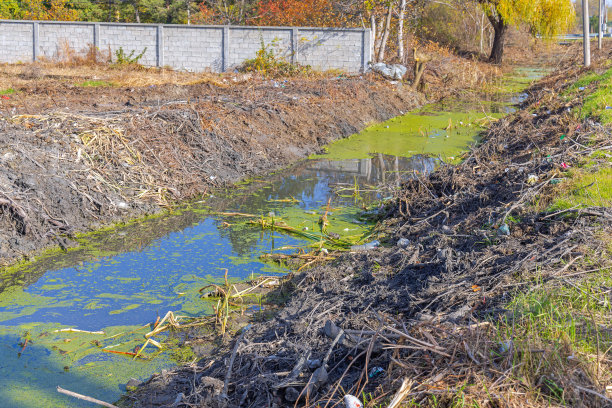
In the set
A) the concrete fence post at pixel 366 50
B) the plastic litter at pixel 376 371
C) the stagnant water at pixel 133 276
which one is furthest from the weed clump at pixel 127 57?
the plastic litter at pixel 376 371

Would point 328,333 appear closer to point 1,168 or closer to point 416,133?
point 1,168

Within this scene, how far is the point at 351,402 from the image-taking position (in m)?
2.84

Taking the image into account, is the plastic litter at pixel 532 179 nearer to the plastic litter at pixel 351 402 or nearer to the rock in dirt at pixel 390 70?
the plastic litter at pixel 351 402

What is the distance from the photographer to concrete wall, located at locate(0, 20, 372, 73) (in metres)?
20.8

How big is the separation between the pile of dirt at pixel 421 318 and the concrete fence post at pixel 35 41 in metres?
19.9

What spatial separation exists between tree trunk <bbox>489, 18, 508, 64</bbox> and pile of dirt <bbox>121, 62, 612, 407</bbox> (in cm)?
2216

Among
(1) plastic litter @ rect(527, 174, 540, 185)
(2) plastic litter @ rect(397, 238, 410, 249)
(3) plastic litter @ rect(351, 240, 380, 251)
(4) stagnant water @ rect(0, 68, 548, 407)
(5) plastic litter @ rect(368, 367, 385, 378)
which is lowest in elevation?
(4) stagnant water @ rect(0, 68, 548, 407)

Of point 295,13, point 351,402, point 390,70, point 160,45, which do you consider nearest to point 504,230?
point 351,402

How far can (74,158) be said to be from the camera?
25.4 feet

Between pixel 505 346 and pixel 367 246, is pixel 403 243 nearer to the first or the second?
pixel 367 246

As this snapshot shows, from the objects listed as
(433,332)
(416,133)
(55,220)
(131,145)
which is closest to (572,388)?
(433,332)

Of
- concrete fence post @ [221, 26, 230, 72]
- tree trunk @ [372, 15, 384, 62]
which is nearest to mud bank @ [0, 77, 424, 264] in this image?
concrete fence post @ [221, 26, 230, 72]

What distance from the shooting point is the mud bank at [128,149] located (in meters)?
6.83

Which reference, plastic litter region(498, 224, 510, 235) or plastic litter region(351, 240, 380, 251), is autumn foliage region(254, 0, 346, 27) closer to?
plastic litter region(351, 240, 380, 251)
